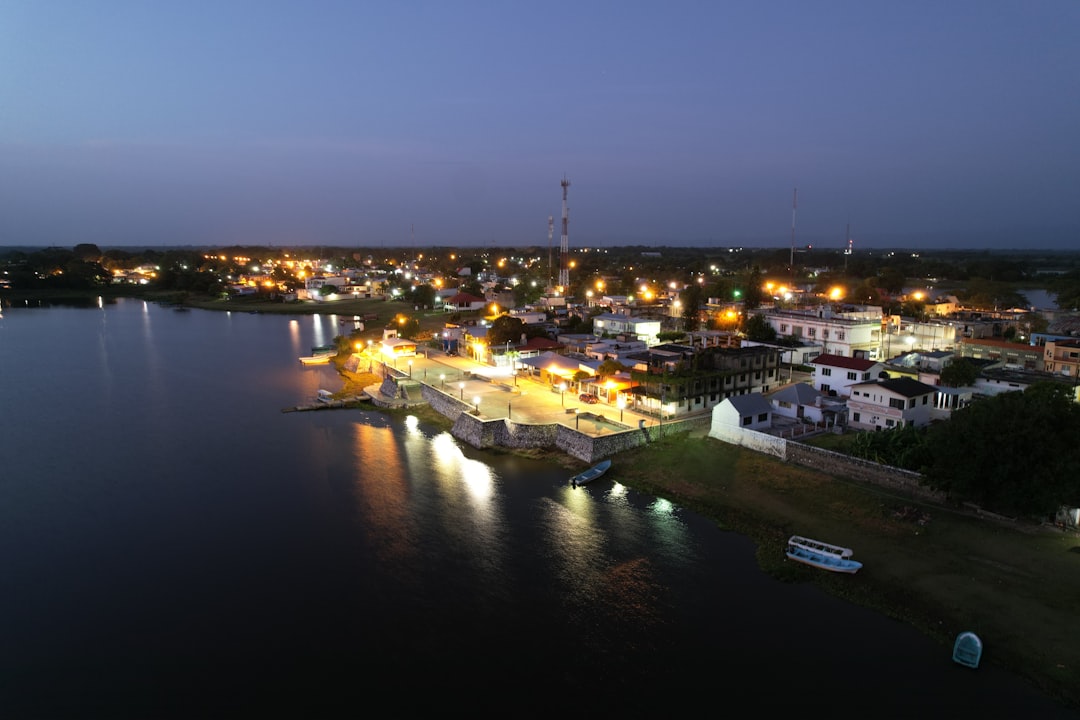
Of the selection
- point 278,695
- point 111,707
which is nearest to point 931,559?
point 278,695

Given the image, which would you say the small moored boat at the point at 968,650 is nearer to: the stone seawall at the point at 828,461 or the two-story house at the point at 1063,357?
the stone seawall at the point at 828,461

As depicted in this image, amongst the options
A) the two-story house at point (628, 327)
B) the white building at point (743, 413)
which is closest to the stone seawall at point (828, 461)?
the white building at point (743, 413)

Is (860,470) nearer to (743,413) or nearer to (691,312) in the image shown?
(743,413)

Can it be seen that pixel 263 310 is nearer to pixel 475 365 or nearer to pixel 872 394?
pixel 475 365

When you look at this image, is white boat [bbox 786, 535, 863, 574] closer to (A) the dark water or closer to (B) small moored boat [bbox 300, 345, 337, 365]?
(A) the dark water

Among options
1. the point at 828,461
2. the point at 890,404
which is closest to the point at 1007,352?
the point at 890,404
